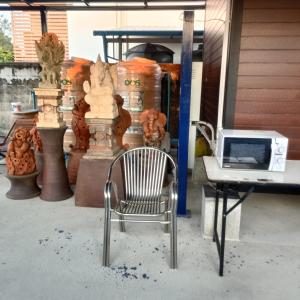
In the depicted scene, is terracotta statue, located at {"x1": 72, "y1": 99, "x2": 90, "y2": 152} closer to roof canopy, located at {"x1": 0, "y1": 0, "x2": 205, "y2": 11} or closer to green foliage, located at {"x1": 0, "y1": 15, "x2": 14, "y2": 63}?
roof canopy, located at {"x1": 0, "y1": 0, "x2": 205, "y2": 11}

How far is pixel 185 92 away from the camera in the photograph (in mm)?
2701

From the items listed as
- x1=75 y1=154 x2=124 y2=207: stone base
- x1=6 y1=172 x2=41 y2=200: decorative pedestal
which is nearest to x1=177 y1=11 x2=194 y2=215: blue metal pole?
x1=75 y1=154 x2=124 y2=207: stone base

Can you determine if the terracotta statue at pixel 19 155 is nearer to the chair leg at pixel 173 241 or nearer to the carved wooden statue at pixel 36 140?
the carved wooden statue at pixel 36 140

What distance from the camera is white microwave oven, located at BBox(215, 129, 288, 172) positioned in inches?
87.6

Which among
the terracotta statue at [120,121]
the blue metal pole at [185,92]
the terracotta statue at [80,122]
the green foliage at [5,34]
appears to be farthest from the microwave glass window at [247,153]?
the green foliage at [5,34]

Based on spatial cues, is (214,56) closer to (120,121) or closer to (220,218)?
(120,121)

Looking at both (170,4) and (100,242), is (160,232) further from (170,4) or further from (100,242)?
(170,4)

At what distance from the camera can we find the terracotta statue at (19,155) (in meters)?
3.28

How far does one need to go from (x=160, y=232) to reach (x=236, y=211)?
0.70 metres

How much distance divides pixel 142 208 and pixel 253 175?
0.87m

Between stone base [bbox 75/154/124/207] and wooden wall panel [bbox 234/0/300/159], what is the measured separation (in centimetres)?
156

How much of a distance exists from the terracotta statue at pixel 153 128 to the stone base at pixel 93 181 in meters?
0.61

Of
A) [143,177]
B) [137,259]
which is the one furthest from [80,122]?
[137,259]

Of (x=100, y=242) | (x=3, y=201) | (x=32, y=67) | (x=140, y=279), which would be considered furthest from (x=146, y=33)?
(x=140, y=279)
